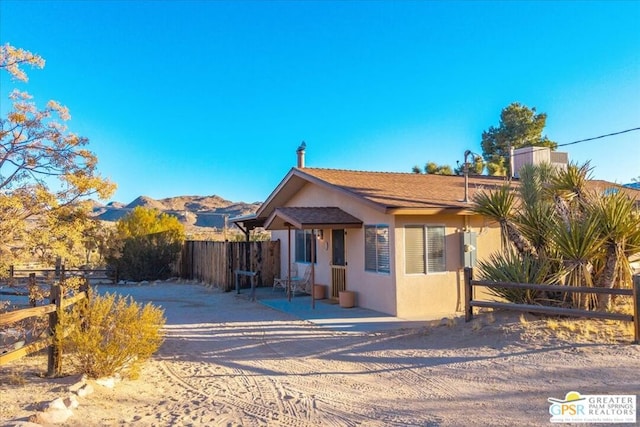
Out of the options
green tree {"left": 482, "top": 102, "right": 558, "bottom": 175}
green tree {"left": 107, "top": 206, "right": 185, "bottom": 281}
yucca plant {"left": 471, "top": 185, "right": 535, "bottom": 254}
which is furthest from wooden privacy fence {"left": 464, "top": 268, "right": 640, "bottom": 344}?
green tree {"left": 482, "top": 102, "right": 558, "bottom": 175}

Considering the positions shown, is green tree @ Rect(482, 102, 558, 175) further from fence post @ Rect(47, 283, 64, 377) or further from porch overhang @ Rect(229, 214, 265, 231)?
fence post @ Rect(47, 283, 64, 377)

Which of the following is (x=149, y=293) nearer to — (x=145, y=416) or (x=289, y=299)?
(x=289, y=299)

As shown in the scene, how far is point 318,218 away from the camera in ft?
42.1

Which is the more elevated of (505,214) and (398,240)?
(505,214)

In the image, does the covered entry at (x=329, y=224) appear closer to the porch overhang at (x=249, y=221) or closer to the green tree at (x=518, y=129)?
the porch overhang at (x=249, y=221)

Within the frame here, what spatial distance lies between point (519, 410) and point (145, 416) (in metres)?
4.01

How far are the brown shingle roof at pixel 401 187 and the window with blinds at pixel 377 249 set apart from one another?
89 cm

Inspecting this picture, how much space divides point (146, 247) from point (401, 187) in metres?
14.0

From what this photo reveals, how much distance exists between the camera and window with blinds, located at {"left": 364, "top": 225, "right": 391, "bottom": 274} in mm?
11969

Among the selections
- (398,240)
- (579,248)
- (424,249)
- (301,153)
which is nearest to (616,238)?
(579,248)

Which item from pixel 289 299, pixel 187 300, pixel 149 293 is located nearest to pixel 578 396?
pixel 289 299

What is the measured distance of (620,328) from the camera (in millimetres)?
8188

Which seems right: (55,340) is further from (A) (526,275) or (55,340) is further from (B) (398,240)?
(A) (526,275)

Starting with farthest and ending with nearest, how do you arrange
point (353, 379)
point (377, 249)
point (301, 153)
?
point (301, 153) → point (377, 249) → point (353, 379)
